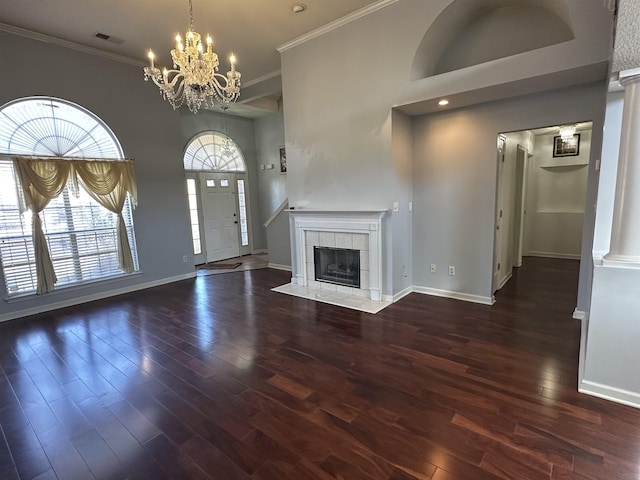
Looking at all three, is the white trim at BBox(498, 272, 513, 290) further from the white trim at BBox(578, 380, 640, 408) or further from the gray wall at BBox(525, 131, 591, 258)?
the white trim at BBox(578, 380, 640, 408)

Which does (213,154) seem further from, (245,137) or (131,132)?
(131,132)

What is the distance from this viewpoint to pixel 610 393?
212 cm

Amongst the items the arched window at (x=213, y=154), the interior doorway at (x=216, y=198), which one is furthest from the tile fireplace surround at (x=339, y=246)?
the arched window at (x=213, y=154)

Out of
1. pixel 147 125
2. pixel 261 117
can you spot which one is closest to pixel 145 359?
pixel 147 125

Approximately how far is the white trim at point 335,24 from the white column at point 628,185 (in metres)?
2.60

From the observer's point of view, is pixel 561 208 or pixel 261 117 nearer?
pixel 561 208

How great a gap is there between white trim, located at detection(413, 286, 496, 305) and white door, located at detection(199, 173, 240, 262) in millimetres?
4763

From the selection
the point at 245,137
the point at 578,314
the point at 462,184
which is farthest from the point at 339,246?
the point at 245,137

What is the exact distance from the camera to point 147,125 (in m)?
5.15

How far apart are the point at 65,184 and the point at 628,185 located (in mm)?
5909

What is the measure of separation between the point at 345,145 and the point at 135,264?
3833mm

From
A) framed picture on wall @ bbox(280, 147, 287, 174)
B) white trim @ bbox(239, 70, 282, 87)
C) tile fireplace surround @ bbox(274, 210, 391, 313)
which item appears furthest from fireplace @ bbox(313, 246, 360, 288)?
framed picture on wall @ bbox(280, 147, 287, 174)

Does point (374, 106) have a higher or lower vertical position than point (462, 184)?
higher

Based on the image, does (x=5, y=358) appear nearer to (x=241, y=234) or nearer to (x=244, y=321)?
(x=244, y=321)
